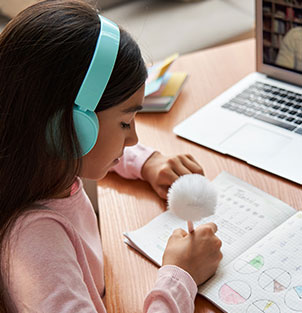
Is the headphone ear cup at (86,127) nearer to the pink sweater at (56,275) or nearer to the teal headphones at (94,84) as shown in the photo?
the teal headphones at (94,84)

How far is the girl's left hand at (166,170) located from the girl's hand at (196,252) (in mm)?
145

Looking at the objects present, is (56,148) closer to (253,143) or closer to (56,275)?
(56,275)

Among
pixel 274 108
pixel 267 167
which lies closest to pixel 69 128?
pixel 267 167

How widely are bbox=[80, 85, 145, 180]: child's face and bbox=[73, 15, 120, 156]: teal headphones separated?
0.03 m

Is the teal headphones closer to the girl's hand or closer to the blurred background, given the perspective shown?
the girl's hand

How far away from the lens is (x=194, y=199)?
2.46 ft

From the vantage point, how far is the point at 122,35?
74 cm

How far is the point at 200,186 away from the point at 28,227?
0.25 metres

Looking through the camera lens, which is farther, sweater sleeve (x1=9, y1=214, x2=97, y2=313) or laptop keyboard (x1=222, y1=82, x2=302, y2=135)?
laptop keyboard (x1=222, y1=82, x2=302, y2=135)

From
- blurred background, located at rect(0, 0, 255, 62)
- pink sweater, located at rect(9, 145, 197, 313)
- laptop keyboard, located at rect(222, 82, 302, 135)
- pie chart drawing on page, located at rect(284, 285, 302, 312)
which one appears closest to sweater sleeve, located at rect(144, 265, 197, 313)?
pink sweater, located at rect(9, 145, 197, 313)

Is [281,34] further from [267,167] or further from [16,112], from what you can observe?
[16,112]

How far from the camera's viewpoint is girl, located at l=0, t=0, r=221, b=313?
672mm

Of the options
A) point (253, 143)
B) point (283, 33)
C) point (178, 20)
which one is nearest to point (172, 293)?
point (253, 143)

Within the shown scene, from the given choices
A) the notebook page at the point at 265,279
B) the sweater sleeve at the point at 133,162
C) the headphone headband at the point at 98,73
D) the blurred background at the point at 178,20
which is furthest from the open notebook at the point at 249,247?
the blurred background at the point at 178,20
